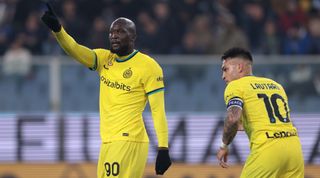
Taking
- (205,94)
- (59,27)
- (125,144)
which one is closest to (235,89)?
(125,144)

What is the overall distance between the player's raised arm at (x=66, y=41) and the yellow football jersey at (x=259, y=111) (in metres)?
1.54

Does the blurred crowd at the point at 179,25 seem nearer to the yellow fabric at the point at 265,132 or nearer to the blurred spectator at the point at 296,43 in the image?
the blurred spectator at the point at 296,43

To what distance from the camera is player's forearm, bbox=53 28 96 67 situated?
9.92 metres

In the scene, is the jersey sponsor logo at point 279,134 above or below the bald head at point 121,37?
below

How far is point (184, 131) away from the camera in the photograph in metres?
15.6

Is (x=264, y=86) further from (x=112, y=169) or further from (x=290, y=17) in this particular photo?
(x=290, y=17)

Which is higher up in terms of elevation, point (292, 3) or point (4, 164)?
point (292, 3)

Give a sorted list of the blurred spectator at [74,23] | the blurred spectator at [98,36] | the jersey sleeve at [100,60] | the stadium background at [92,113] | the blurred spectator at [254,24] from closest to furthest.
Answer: the jersey sleeve at [100,60] < the stadium background at [92,113] < the blurred spectator at [98,36] < the blurred spectator at [74,23] < the blurred spectator at [254,24]

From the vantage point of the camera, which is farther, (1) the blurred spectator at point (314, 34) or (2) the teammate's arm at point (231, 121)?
(1) the blurred spectator at point (314, 34)

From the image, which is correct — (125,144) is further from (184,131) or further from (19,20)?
(19,20)

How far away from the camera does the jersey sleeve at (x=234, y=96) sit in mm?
9344

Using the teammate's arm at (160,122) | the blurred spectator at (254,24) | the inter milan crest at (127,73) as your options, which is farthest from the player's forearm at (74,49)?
the blurred spectator at (254,24)

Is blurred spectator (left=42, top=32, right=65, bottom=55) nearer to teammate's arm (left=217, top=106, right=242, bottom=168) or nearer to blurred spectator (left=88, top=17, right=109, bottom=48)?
blurred spectator (left=88, top=17, right=109, bottom=48)

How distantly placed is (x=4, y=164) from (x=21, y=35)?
7.94ft
